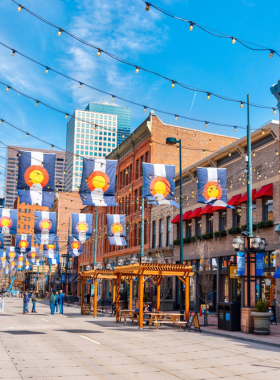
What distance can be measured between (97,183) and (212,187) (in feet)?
20.5

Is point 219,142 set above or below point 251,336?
above

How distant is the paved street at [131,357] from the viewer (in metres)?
10.8

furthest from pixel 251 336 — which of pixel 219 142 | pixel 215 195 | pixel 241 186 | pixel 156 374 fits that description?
pixel 219 142

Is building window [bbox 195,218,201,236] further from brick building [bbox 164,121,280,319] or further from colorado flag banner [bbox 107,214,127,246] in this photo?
colorado flag banner [bbox 107,214,127,246]

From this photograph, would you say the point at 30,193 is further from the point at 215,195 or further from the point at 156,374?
the point at 156,374

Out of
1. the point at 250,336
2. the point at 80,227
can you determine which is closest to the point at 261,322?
the point at 250,336

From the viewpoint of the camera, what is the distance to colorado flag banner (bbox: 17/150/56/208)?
23.5 m

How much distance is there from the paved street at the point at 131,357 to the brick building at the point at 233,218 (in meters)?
7.19

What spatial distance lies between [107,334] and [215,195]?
9.65m

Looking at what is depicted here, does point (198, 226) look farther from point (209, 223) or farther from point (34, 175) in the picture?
point (34, 175)

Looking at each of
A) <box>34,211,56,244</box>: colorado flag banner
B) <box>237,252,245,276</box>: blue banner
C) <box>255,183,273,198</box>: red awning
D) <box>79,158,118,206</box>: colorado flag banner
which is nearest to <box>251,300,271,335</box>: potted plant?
<box>237,252,245,276</box>: blue banner

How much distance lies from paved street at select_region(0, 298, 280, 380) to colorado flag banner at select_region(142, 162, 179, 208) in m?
9.82

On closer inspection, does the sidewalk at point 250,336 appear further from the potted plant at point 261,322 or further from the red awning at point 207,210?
the red awning at point 207,210

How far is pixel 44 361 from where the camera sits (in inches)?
486
